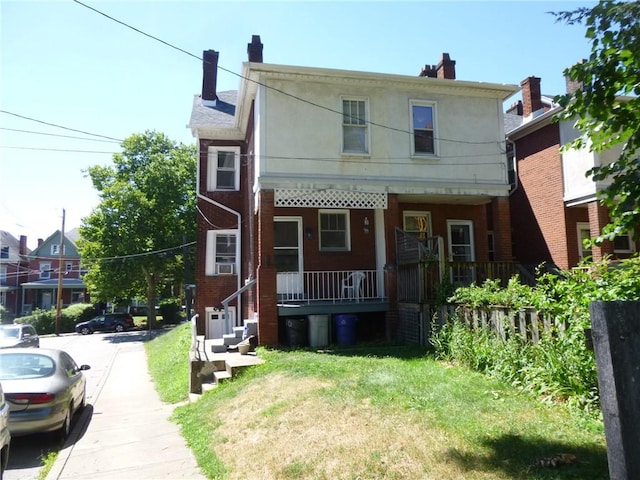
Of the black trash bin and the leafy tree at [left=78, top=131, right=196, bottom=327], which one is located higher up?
the leafy tree at [left=78, top=131, right=196, bottom=327]

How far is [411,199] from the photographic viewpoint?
564 inches

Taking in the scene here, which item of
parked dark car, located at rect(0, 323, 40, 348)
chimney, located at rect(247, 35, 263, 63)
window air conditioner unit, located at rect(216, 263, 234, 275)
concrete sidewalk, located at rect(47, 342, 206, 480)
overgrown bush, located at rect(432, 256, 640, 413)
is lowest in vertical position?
concrete sidewalk, located at rect(47, 342, 206, 480)

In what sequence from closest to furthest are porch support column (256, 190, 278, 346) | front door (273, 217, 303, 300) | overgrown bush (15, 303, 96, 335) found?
porch support column (256, 190, 278, 346) → front door (273, 217, 303, 300) → overgrown bush (15, 303, 96, 335)

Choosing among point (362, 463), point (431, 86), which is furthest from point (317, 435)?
point (431, 86)

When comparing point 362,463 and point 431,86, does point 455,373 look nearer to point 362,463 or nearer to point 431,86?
point 362,463

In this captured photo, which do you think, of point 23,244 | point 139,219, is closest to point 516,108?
point 139,219

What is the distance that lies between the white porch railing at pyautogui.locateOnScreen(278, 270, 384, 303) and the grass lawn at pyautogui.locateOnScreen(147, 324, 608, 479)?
15.3ft

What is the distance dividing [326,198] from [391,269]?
2598mm

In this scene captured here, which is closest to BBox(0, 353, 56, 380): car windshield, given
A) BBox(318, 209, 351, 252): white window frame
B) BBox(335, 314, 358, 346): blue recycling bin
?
BBox(335, 314, 358, 346): blue recycling bin

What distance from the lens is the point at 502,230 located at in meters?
13.4

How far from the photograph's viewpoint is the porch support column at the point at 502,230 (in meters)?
13.2

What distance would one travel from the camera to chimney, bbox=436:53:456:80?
52.1 feet

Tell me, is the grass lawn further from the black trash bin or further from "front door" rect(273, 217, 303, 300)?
"front door" rect(273, 217, 303, 300)

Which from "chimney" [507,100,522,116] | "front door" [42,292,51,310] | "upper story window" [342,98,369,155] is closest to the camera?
"upper story window" [342,98,369,155]
